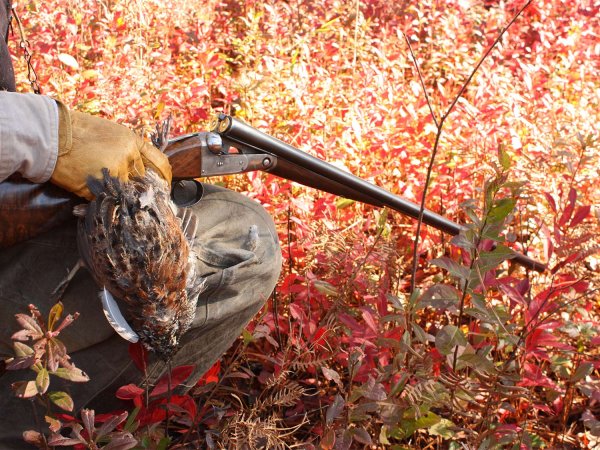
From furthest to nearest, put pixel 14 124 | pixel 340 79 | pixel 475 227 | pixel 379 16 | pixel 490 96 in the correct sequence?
pixel 379 16 < pixel 340 79 < pixel 490 96 < pixel 475 227 < pixel 14 124

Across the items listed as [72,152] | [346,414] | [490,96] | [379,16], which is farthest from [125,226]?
[379,16]

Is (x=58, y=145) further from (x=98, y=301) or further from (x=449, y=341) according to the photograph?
(x=449, y=341)

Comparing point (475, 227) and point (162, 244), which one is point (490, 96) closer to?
point (475, 227)

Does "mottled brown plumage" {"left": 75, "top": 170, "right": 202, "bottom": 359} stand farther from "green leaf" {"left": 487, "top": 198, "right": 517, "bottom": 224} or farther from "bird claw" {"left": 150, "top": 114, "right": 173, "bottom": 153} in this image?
"green leaf" {"left": 487, "top": 198, "right": 517, "bottom": 224}

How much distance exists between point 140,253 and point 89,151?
1.00 feet

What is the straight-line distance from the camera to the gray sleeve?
178 cm

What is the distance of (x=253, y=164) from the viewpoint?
2.56 m

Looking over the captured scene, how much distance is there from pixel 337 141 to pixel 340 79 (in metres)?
0.94

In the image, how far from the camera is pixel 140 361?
6.38 feet

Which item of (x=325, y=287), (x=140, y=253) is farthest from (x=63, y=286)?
(x=325, y=287)

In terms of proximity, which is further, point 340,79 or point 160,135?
point 340,79

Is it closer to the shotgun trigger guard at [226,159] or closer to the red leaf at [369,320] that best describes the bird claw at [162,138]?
the shotgun trigger guard at [226,159]

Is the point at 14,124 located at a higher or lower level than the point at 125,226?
higher

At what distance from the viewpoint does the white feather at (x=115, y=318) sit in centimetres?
183
